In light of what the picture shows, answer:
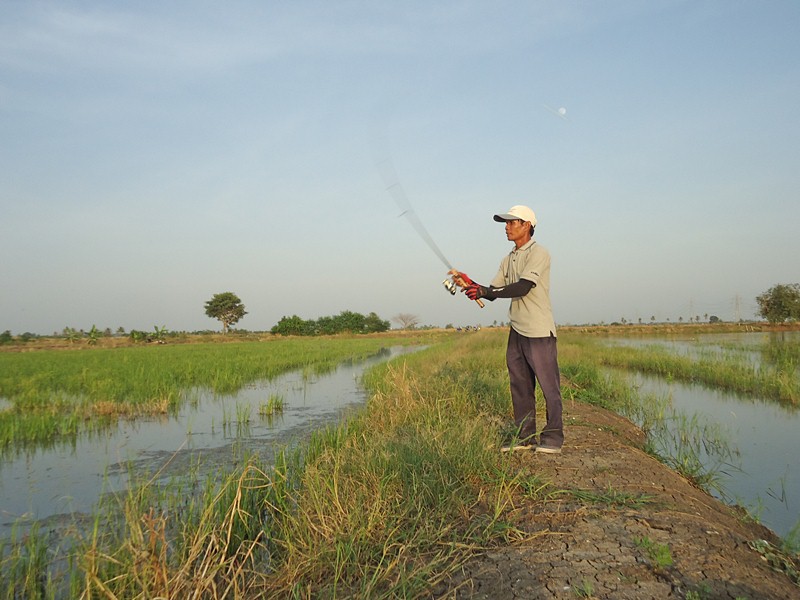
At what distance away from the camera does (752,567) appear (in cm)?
217

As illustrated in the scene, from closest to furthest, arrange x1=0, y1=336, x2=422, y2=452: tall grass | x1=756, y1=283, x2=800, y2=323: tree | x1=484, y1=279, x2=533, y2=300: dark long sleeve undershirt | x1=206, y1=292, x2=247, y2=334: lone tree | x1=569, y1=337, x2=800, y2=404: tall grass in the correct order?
x1=484, y1=279, x2=533, y2=300: dark long sleeve undershirt, x1=0, y1=336, x2=422, y2=452: tall grass, x1=569, y1=337, x2=800, y2=404: tall grass, x1=756, y1=283, x2=800, y2=323: tree, x1=206, y1=292, x2=247, y2=334: lone tree

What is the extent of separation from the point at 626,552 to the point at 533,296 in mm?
1727

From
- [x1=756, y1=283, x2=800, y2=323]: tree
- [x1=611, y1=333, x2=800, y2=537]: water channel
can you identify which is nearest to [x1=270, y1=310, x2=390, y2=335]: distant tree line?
[x1=756, y1=283, x2=800, y2=323]: tree

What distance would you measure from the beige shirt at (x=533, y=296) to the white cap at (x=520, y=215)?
0.16 m

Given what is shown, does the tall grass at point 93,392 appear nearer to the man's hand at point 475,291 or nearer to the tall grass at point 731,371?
the man's hand at point 475,291

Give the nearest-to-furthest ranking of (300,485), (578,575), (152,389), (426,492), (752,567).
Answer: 1. (578,575)
2. (752,567)
3. (426,492)
4. (300,485)
5. (152,389)

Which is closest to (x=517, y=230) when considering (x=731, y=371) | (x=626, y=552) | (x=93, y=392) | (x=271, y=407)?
(x=626, y=552)

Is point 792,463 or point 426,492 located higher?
point 426,492

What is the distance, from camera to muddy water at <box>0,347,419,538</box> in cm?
370

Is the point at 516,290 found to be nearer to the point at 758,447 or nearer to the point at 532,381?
the point at 532,381

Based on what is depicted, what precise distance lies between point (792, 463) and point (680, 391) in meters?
5.03

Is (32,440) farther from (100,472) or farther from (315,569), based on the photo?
(315,569)

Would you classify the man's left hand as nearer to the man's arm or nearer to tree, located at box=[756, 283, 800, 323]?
the man's arm

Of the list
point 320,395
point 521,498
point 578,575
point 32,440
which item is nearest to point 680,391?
point 320,395
